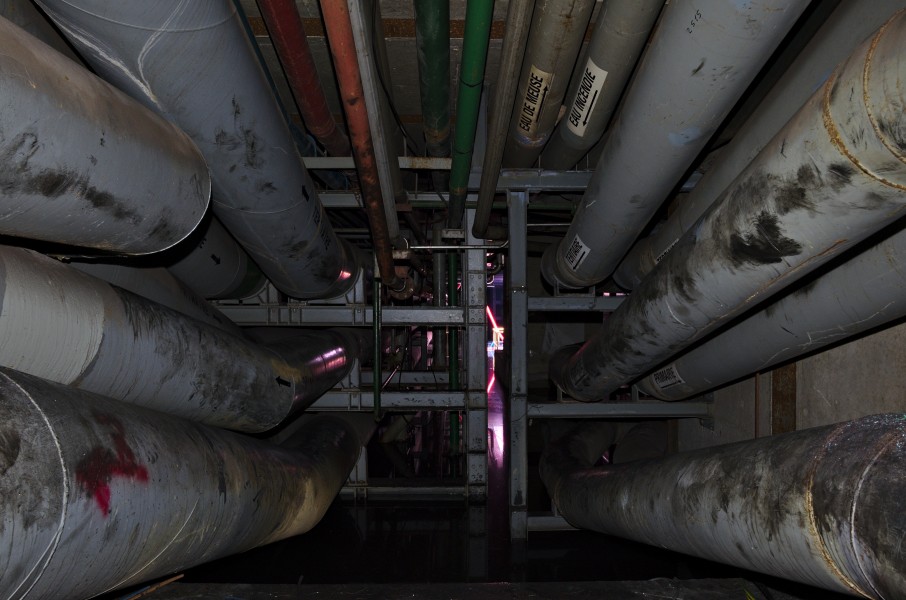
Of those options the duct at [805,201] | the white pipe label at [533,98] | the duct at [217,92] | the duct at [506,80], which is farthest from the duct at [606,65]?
the duct at [217,92]

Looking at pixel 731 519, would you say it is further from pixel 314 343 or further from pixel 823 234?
pixel 314 343

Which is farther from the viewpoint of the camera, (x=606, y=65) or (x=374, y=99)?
(x=606, y=65)

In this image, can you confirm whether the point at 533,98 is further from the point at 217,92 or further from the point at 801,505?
the point at 801,505

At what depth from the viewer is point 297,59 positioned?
5.83 ft

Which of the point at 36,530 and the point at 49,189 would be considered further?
the point at 49,189

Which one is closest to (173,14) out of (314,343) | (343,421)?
(314,343)

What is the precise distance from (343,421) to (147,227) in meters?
2.60

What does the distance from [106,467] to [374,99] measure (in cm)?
132

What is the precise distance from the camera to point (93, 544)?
0.94 metres

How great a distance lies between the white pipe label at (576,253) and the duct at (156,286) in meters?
1.52

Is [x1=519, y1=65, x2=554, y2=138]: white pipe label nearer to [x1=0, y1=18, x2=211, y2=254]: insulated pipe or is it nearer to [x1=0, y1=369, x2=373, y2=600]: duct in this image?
[x1=0, y1=18, x2=211, y2=254]: insulated pipe

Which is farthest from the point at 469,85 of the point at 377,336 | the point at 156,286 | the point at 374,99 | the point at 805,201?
the point at 377,336

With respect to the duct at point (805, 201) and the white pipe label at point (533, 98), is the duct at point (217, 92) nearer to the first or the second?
the white pipe label at point (533, 98)

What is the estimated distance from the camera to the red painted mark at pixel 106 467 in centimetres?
92
